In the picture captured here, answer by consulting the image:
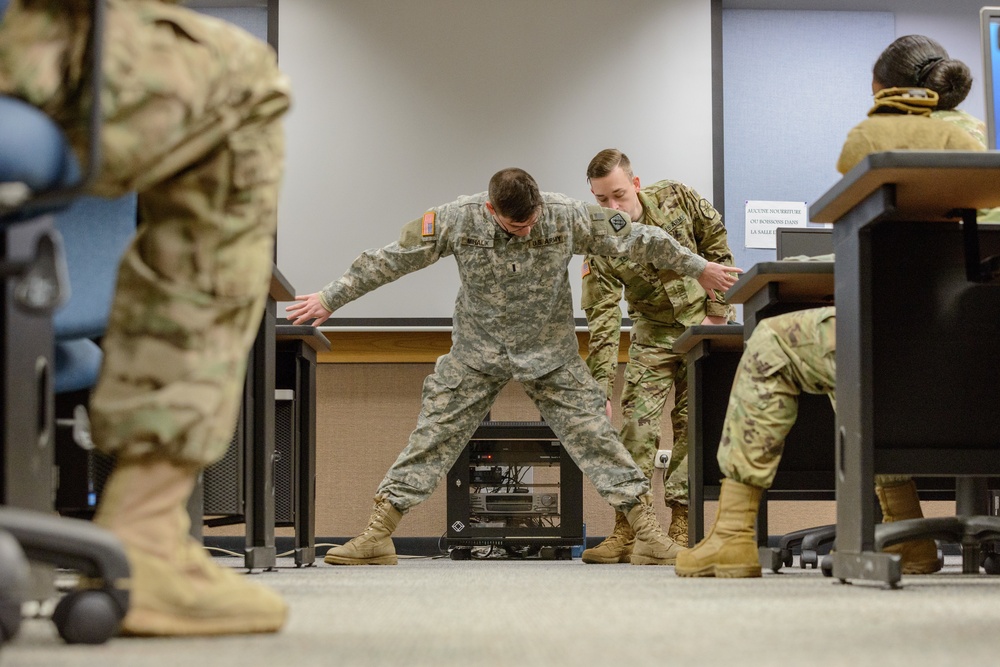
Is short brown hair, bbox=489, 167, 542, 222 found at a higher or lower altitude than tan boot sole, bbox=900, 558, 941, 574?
higher

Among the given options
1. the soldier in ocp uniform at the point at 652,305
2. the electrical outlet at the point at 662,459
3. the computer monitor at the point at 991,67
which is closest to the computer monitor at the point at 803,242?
the soldier in ocp uniform at the point at 652,305

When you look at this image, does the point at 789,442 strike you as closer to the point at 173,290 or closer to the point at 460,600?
the point at 460,600

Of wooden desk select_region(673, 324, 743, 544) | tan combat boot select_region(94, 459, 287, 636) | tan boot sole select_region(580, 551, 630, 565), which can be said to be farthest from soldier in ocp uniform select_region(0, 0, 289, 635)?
tan boot sole select_region(580, 551, 630, 565)

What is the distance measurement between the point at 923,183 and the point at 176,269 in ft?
3.89

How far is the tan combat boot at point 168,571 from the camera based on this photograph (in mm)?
1040

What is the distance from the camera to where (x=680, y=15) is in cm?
511

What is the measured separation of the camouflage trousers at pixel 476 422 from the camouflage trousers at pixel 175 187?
214 cm

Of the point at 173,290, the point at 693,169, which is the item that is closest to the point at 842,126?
the point at 693,169

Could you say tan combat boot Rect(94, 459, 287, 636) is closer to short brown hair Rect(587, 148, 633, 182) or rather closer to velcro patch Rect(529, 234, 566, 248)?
velcro patch Rect(529, 234, 566, 248)

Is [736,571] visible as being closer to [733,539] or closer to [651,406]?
[733,539]

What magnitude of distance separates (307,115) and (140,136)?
4288 millimetres

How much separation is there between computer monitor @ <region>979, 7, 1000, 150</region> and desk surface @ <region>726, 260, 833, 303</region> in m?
0.46

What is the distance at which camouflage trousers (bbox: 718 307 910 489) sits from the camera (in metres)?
2.06

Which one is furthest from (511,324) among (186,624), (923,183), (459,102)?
(186,624)
